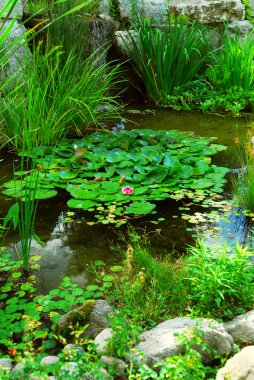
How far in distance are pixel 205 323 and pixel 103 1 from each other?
6286mm

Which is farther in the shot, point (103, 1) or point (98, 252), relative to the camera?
point (103, 1)

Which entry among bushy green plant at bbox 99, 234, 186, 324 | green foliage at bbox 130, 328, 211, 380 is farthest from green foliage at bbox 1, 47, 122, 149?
green foliage at bbox 130, 328, 211, 380

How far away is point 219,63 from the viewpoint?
6.93 m

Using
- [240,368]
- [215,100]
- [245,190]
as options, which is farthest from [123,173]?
[215,100]

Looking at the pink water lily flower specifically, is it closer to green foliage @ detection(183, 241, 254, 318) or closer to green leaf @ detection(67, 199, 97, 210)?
green leaf @ detection(67, 199, 97, 210)

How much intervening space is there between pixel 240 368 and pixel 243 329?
0.38 metres

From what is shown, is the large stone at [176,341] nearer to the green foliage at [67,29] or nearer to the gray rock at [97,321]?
the gray rock at [97,321]

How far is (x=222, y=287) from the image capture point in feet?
8.00

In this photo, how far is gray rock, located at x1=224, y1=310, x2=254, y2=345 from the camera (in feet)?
7.43

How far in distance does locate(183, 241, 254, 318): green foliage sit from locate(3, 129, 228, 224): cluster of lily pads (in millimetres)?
1017

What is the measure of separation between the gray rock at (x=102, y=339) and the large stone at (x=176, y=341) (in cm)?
14

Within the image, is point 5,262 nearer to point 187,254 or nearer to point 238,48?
point 187,254

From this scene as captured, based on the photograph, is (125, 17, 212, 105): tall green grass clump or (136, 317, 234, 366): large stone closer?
(136, 317, 234, 366): large stone

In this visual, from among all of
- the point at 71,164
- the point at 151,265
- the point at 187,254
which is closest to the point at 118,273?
the point at 151,265
